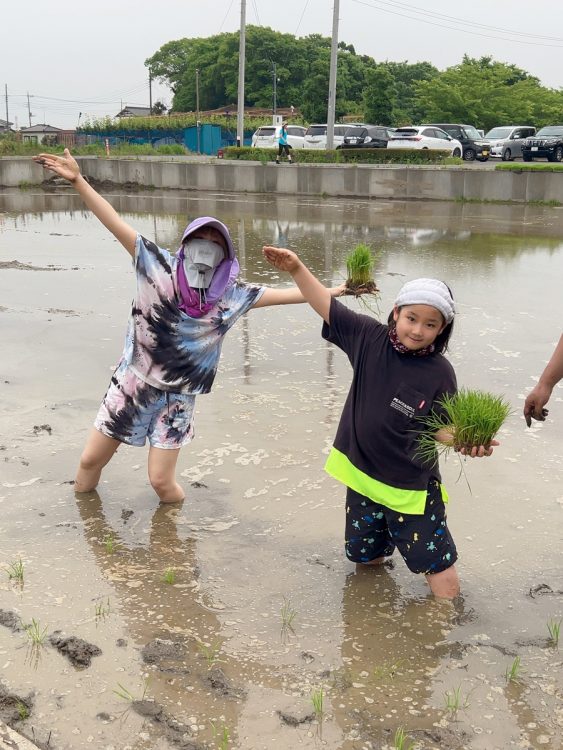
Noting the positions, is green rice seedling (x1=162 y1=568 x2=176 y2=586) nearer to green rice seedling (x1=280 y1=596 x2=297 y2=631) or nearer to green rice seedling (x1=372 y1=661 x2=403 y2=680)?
green rice seedling (x1=280 y1=596 x2=297 y2=631)

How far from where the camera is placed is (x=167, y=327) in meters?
4.02

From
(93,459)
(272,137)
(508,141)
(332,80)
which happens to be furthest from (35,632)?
(272,137)

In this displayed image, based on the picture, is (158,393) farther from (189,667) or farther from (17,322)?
(17,322)

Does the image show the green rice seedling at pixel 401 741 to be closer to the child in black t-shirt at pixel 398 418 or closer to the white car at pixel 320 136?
the child in black t-shirt at pixel 398 418

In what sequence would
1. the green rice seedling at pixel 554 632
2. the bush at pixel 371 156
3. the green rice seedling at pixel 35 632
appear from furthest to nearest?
the bush at pixel 371 156 < the green rice seedling at pixel 554 632 < the green rice seedling at pixel 35 632

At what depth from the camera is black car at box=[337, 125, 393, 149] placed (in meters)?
31.6

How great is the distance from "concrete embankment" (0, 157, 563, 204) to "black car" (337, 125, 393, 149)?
7.55 m

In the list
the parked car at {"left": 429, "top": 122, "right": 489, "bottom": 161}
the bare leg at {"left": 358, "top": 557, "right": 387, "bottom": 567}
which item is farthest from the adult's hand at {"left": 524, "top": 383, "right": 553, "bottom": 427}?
the parked car at {"left": 429, "top": 122, "right": 489, "bottom": 161}

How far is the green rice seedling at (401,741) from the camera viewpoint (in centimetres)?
257

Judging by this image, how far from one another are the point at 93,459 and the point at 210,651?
1.51m

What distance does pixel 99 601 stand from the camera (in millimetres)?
3400

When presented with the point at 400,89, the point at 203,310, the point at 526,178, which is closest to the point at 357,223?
the point at 526,178

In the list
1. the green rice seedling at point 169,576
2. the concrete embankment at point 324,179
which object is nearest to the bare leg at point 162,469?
the green rice seedling at point 169,576

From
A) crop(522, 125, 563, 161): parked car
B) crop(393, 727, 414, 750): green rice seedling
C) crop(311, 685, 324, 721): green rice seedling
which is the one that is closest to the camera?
crop(393, 727, 414, 750): green rice seedling
